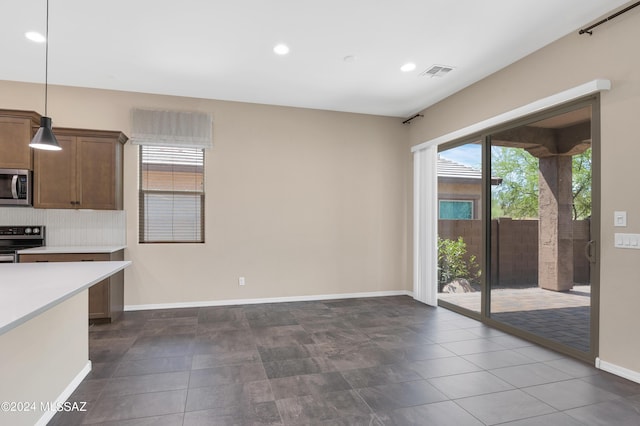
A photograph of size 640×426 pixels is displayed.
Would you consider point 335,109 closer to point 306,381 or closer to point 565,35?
point 565,35

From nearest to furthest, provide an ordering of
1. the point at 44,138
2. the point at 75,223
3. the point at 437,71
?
1. the point at 44,138
2. the point at 437,71
3. the point at 75,223

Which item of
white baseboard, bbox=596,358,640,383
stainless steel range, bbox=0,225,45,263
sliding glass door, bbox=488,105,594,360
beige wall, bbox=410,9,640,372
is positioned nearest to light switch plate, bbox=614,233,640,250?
beige wall, bbox=410,9,640,372

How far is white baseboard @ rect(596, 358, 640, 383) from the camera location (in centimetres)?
272

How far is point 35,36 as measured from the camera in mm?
3354

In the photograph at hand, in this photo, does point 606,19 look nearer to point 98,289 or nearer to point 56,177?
point 98,289

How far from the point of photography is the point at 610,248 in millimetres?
2914

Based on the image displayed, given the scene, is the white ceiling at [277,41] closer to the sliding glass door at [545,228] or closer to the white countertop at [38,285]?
the sliding glass door at [545,228]

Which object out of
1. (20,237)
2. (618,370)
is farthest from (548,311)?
(20,237)

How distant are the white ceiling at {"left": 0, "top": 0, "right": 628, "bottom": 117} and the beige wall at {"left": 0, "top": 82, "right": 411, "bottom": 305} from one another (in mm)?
476

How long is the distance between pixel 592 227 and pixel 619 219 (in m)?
0.25

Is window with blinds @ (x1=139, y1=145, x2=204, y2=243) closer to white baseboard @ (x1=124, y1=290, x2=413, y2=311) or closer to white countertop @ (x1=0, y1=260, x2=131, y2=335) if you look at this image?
white baseboard @ (x1=124, y1=290, x2=413, y2=311)

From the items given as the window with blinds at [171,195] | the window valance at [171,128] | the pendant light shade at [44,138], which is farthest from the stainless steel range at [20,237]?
the pendant light shade at [44,138]

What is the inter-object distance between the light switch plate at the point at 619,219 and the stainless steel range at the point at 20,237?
6149 millimetres

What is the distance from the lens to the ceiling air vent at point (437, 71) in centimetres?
400
